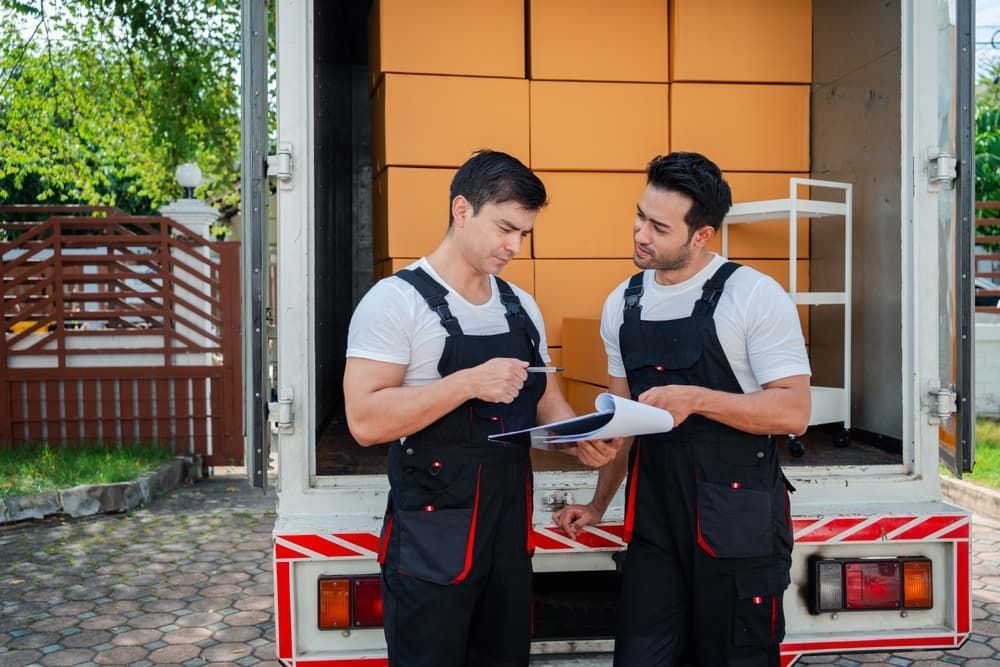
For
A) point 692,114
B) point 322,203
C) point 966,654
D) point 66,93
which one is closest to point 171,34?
point 66,93

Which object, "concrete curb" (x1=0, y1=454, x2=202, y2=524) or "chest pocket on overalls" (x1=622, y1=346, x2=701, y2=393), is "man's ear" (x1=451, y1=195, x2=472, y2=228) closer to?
"chest pocket on overalls" (x1=622, y1=346, x2=701, y2=393)

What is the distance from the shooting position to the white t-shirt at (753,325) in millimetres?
2115

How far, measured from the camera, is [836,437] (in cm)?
352

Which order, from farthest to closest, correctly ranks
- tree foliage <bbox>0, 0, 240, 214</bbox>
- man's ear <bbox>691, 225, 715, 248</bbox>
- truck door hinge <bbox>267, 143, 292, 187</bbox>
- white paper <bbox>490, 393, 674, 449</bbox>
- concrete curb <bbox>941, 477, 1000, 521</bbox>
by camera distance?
tree foliage <bbox>0, 0, 240, 214</bbox>, concrete curb <bbox>941, 477, 1000, 521</bbox>, truck door hinge <bbox>267, 143, 292, 187</bbox>, man's ear <bbox>691, 225, 715, 248</bbox>, white paper <bbox>490, 393, 674, 449</bbox>

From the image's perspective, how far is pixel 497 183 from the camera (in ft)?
6.76

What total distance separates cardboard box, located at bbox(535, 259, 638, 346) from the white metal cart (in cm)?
54

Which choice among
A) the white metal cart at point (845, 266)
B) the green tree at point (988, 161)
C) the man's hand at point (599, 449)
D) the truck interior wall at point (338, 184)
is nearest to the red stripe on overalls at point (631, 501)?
the man's hand at point (599, 449)

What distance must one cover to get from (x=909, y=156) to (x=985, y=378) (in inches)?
287

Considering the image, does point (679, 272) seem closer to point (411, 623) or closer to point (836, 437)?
point (411, 623)

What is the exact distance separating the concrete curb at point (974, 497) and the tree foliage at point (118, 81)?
23.0ft

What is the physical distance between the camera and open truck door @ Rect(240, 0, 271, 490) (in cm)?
244

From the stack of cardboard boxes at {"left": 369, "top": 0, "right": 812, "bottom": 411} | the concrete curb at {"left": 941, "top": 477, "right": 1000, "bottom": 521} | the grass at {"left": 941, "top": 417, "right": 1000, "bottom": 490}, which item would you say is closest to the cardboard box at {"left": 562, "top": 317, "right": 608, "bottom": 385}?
the stack of cardboard boxes at {"left": 369, "top": 0, "right": 812, "bottom": 411}

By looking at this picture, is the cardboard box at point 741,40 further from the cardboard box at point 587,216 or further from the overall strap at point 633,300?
the overall strap at point 633,300

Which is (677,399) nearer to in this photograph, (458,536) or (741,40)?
(458,536)
